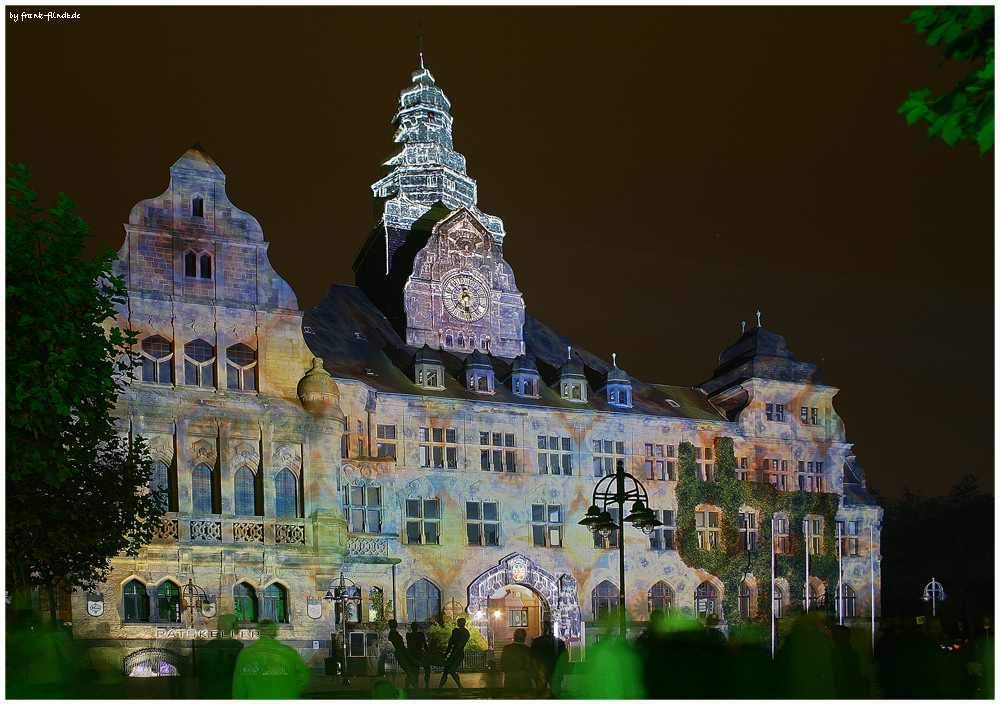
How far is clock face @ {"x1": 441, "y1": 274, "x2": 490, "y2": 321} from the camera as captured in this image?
49.6 metres

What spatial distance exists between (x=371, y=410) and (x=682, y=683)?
1172 inches

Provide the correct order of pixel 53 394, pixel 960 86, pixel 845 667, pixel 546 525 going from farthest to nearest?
pixel 546 525 → pixel 53 394 → pixel 845 667 → pixel 960 86

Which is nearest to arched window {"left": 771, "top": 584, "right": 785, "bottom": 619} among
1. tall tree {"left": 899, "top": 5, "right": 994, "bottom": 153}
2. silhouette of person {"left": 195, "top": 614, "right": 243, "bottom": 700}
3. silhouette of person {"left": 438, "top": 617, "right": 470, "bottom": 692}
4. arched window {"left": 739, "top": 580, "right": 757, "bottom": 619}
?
arched window {"left": 739, "top": 580, "right": 757, "bottom": 619}

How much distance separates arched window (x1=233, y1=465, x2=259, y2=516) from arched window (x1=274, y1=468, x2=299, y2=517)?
668 millimetres

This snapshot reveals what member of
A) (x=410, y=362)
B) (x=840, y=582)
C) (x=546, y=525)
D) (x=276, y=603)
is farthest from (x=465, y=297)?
(x=840, y=582)

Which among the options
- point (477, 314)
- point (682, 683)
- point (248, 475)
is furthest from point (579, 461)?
point (682, 683)

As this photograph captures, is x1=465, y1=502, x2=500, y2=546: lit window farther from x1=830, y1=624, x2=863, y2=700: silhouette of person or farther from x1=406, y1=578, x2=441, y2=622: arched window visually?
x1=830, y1=624, x2=863, y2=700: silhouette of person

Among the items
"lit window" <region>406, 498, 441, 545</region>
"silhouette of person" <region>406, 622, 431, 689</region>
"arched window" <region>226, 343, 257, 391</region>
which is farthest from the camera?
"lit window" <region>406, 498, 441, 545</region>

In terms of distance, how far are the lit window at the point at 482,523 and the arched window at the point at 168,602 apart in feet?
35.2

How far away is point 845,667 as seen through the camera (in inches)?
709

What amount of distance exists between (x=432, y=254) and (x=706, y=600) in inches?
642

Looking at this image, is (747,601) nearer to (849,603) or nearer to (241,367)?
(849,603)

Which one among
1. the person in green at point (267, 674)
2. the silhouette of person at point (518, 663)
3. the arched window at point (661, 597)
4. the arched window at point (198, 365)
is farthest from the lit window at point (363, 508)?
the person in green at point (267, 674)

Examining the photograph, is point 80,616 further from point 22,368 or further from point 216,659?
point 22,368
